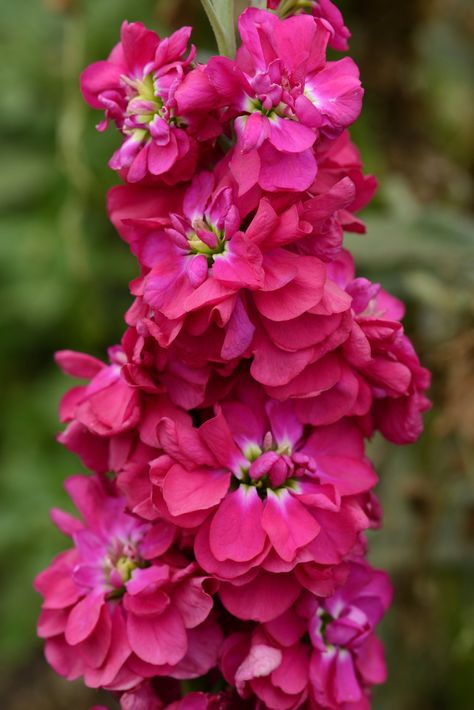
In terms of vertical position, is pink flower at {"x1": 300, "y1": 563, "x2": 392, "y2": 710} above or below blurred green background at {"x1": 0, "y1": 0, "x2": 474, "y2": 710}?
above

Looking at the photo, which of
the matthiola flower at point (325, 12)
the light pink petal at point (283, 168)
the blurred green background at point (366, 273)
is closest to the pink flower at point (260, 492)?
the light pink petal at point (283, 168)

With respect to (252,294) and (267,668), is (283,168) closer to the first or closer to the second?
(252,294)

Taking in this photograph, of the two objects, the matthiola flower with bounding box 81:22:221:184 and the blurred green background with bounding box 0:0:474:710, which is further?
the blurred green background with bounding box 0:0:474:710

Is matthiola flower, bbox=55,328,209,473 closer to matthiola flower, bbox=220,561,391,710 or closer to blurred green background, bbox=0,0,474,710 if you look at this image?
matthiola flower, bbox=220,561,391,710

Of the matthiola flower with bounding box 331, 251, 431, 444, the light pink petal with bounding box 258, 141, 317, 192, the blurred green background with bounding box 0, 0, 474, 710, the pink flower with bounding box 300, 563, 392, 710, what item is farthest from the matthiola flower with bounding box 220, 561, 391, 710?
the blurred green background with bounding box 0, 0, 474, 710

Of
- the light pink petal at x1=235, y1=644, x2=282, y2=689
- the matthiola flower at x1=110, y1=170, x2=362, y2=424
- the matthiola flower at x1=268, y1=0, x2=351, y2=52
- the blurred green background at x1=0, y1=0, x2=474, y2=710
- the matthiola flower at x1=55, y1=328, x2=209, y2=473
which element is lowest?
the blurred green background at x1=0, y1=0, x2=474, y2=710

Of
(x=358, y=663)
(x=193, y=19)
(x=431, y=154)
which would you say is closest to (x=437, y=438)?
(x=358, y=663)

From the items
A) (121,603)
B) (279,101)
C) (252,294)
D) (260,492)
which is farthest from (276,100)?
(121,603)
